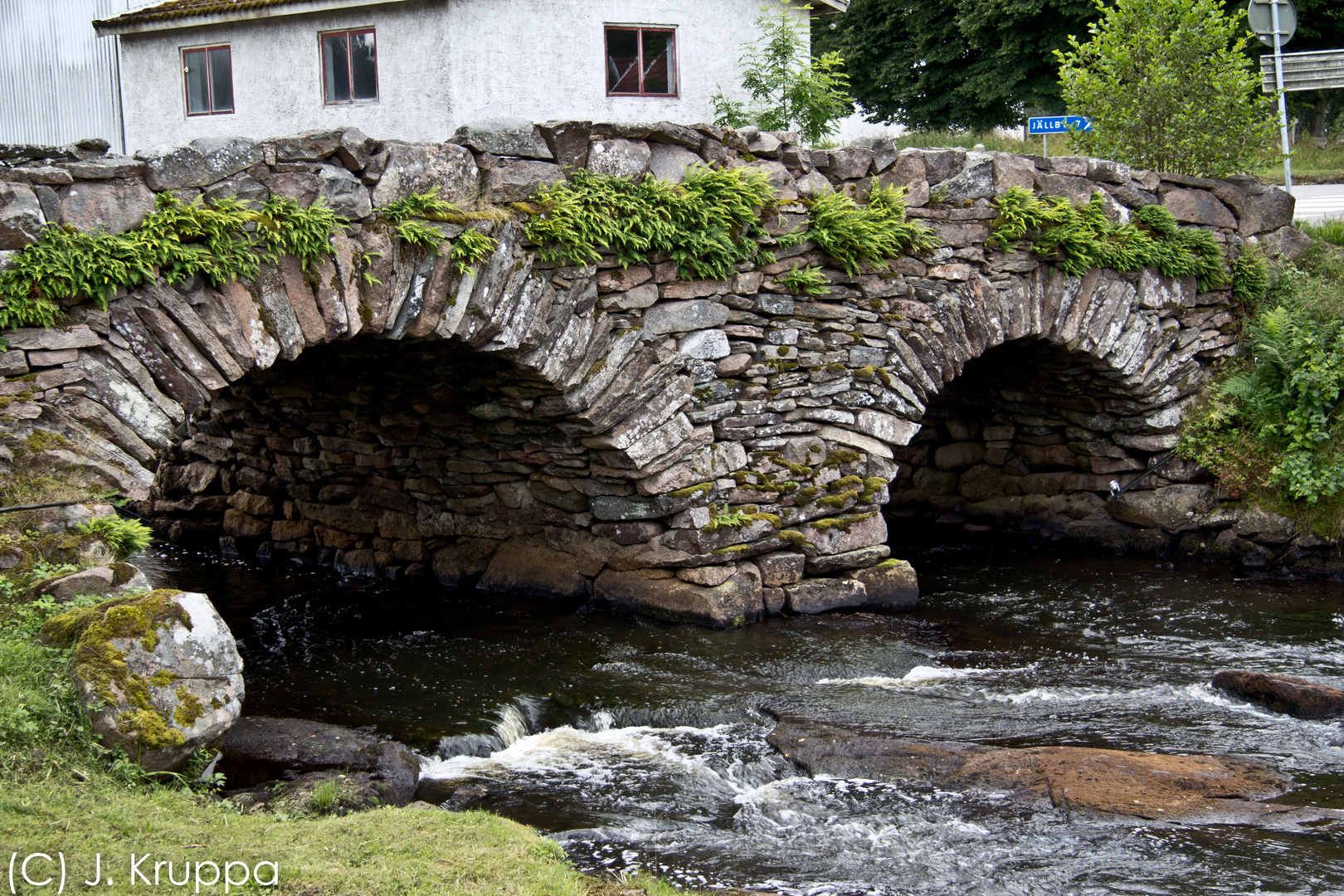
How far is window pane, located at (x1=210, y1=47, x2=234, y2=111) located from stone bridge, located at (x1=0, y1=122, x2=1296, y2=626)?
21.1 ft

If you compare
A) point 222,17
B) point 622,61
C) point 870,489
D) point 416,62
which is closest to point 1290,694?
point 870,489

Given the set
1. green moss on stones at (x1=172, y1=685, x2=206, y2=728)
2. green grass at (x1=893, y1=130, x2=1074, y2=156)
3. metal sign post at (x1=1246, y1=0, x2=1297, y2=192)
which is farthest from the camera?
green grass at (x1=893, y1=130, x2=1074, y2=156)

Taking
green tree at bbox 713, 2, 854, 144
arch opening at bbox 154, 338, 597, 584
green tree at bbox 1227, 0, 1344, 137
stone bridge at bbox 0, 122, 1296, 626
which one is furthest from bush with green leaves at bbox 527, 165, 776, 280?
green tree at bbox 1227, 0, 1344, 137

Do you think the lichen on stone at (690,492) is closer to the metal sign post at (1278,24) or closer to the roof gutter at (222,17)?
the metal sign post at (1278,24)

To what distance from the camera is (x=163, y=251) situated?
19.8 ft

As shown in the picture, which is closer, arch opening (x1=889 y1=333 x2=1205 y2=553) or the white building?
arch opening (x1=889 y1=333 x2=1205 y2=553)

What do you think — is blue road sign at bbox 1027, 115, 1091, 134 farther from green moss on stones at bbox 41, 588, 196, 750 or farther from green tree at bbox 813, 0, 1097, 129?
green moss on stones at bbox 41, 588, 196, 750

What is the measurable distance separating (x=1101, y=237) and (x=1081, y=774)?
5934 millimetres

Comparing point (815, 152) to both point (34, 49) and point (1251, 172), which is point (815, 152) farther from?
point (34, 49)

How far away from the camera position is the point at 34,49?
18219 mm

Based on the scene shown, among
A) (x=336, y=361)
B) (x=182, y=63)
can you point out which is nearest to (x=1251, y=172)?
(x=336, y=361)

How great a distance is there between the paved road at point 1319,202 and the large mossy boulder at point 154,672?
12407 mm

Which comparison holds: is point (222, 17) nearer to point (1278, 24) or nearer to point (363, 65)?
point (363, 65)

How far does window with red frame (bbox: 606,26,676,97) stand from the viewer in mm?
16062
